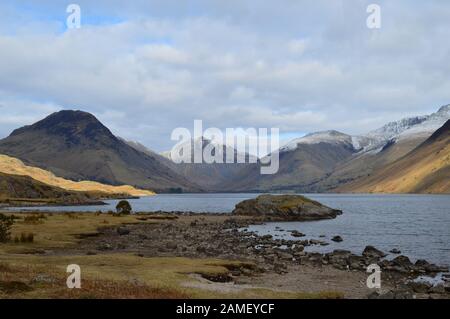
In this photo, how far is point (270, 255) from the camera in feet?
219

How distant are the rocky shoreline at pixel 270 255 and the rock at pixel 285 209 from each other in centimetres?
5777

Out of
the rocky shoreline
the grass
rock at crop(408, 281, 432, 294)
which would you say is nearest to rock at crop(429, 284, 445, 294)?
the rocky shoreline

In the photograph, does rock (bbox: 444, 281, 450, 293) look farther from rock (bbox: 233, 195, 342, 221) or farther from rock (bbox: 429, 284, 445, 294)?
rock (bbox: 233, 195, 342, 221)

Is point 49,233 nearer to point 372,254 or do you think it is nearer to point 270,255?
point 270,255

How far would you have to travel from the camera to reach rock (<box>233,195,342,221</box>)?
157288mm

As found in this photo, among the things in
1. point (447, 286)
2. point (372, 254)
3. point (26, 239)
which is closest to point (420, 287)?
point (447, 286)

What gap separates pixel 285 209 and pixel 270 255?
93693 millimetres

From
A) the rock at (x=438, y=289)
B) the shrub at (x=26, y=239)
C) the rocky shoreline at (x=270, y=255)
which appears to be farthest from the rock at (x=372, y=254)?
the shrub at (x=26, y=239)

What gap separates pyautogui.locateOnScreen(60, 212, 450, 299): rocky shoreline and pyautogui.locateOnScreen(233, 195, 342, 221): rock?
57770 millimetres

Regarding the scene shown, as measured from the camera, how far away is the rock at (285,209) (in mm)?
157288

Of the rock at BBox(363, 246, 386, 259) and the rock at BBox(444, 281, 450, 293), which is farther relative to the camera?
the rock at BBox(363, 246, 386, 259)

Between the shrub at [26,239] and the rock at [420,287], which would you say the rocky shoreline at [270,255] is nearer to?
the rock at [420,287]
